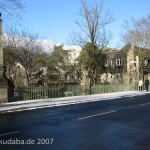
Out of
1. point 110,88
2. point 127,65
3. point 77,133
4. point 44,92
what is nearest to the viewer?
point 77,133

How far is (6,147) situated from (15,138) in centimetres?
130

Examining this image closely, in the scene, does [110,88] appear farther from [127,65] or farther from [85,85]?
[127,65]

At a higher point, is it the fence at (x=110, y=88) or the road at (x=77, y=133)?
the fence at (x=110, y=88)

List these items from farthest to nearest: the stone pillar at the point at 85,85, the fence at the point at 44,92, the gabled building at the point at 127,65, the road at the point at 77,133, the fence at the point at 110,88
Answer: the gabled building at the point at 127,65
the fence at the point at 110,88
the stone pillar at the point at 85,85
the fence at the point at 44,92
the road at the point at 77,133

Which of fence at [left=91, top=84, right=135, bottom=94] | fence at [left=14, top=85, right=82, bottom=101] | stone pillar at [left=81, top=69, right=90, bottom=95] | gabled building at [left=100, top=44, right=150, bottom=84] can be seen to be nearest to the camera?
fence at [left=14, top=85, right=82, bottom=101]

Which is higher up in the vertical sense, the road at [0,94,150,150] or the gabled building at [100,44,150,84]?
the gabled building at [100,44,150,84]

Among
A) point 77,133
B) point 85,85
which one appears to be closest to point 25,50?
point 85,85

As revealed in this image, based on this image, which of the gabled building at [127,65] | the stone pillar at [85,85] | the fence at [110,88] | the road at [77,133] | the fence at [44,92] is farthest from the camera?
the gabled building at [127,65]

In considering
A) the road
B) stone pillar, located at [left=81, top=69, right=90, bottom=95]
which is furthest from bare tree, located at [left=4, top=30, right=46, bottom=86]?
the road

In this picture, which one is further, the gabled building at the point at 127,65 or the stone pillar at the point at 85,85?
the gabled building at the point at 127,65

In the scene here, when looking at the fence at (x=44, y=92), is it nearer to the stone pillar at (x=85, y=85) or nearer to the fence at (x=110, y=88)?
the stone pillar at (x=85, y=85)

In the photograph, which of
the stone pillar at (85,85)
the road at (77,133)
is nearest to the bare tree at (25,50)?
the stone pillar at (85,85)

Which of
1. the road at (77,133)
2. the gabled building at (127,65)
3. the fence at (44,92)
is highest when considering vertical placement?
the gabled building at (127,65)

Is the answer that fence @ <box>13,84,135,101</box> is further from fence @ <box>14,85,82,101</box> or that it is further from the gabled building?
the gabled building
